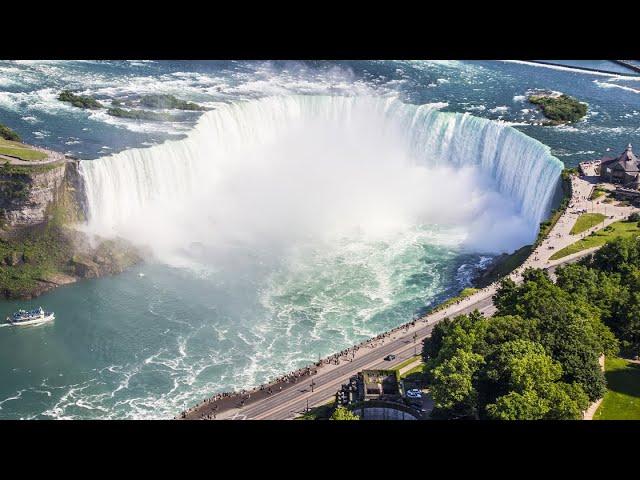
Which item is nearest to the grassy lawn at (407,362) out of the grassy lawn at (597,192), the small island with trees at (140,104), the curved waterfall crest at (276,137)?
the curved waterfall crest at (276,137)

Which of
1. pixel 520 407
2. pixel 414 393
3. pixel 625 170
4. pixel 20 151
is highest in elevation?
pixel 625 170

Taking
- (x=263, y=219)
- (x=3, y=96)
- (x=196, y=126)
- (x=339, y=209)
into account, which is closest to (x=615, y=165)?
(x=339, y=209)

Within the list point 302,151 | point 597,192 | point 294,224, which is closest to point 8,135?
point 294,224

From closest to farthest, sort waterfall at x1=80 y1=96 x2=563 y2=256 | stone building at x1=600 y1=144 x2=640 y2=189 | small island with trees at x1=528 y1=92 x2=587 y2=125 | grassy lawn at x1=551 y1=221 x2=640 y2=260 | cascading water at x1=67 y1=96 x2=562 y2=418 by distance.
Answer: cascading water at x1=67 y1=96 x2=562 y2=418
grassy lawn at x1=551 y1=221 x2=640 y2=260
waterfall at x1=80 y1=96 x2=563 y2=256
stone building at x1=600 y1=144 x2=640 y2=189
small island with trees at x1=528 y1=92 x2=587 y2=125

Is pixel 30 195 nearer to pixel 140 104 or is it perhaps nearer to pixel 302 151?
pixel 140 104

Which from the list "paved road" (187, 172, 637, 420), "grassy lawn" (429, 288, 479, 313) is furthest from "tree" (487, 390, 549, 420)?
"grassy lawn" (429, 288, 479, 313)

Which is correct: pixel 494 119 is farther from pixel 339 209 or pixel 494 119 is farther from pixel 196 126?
pixel 196 126

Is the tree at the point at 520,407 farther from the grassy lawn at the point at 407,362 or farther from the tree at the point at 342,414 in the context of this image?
the grassy lawn at the point at 407,362

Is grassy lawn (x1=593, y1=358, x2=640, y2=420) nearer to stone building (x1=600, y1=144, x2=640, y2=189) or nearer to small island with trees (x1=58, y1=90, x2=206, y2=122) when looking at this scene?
stone building (x1=600, y1=144, x2=640, y2=189)
